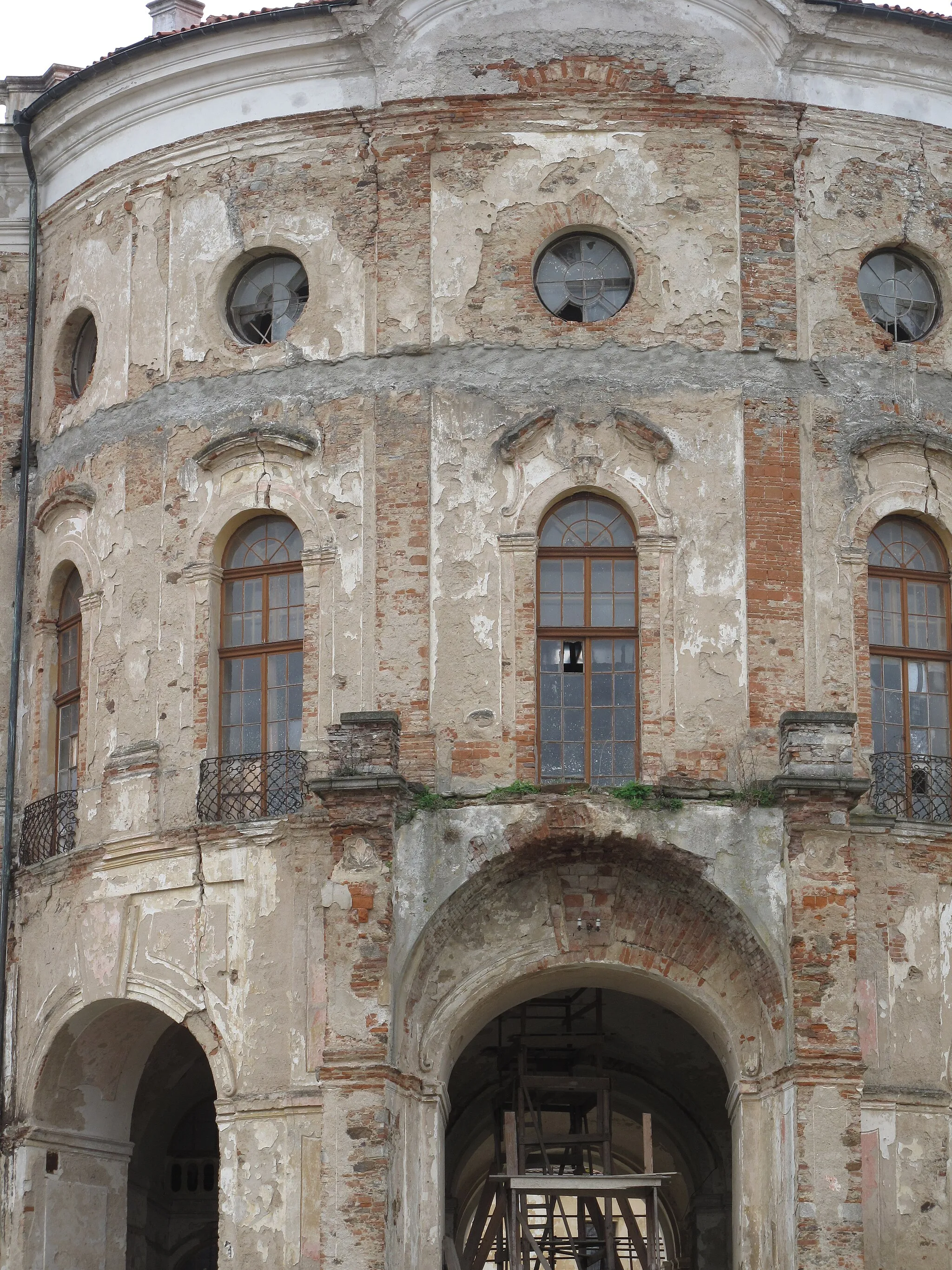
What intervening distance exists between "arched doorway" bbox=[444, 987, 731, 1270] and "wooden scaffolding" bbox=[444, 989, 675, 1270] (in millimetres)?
30

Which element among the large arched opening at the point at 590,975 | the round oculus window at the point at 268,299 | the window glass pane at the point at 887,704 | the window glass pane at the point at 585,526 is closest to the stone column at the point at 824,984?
the large arched opening at the point at 590,975

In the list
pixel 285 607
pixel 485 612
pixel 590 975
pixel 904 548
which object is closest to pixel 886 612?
pixel 904 548

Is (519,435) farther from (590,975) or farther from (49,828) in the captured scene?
(49,828)

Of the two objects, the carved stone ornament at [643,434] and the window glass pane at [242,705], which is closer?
the carved stone ornament at [643,434]

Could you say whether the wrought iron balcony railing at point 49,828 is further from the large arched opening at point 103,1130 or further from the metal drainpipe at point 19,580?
the large arched opening at point 103,1130

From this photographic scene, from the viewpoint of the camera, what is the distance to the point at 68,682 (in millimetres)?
24703

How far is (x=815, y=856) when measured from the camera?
20844mm

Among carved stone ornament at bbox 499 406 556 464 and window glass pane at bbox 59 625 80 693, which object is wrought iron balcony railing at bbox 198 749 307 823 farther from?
carved stone ornament at bbox 499 406 556 464

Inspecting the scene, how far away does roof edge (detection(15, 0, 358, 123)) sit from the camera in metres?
23.4

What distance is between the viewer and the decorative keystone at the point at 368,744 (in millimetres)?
21016

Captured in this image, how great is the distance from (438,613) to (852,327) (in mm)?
4926

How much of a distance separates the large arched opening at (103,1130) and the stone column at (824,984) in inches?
232

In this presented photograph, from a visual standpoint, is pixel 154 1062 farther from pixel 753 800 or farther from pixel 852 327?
pixel 852 327

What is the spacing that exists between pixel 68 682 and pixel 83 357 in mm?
3496
